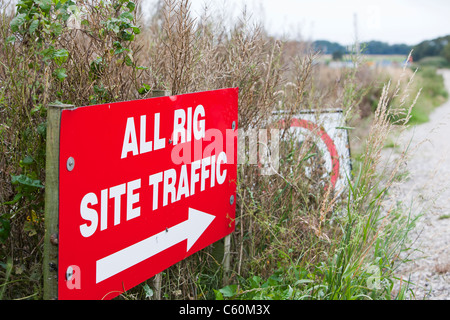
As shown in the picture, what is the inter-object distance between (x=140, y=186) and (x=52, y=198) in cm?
54

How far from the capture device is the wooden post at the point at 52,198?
1.86 metres

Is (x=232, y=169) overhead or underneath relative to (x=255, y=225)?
overhead

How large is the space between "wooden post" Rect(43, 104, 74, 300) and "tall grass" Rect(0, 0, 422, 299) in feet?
1.01

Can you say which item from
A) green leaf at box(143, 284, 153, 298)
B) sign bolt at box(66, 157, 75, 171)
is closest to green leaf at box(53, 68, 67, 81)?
sign bolt at box(66, 157, 75, 171)

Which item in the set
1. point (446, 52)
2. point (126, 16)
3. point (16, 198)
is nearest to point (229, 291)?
point (16, 198)

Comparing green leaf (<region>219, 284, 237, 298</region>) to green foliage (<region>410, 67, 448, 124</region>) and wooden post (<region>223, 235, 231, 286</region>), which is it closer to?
wooden post (<region>223, 235, 231, 286</region>)

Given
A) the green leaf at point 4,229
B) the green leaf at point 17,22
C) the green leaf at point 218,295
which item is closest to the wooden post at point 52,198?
the green leaf at point 4,229

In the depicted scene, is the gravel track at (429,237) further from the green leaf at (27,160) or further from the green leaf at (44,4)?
the green leaf at (44,4)

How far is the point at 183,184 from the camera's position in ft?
8.87

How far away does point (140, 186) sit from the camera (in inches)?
92.7

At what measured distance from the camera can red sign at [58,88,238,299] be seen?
1970 mm
